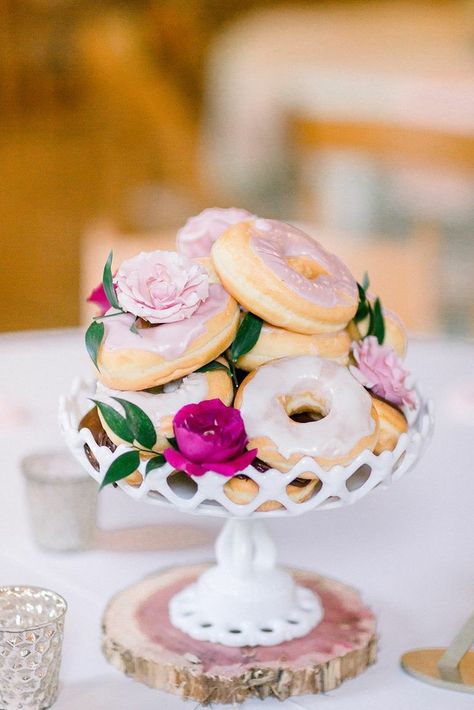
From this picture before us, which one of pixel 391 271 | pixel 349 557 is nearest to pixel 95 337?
pixel 349 557

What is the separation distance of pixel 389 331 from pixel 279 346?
0.15 m

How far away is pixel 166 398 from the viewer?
33.1 inches

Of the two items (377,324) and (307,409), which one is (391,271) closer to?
(377,324)

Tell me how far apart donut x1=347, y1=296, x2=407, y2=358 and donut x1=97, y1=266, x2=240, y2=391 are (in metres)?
0.15

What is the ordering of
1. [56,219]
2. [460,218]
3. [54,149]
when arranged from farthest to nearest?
[54,149], [56,219], [460,218]

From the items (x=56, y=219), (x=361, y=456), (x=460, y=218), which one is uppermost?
(x=361, y=456)

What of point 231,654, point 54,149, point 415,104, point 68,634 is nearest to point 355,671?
point 231,654

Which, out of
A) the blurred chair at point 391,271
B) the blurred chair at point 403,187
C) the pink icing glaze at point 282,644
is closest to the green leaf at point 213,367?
the pink icing glaze at point 282,644

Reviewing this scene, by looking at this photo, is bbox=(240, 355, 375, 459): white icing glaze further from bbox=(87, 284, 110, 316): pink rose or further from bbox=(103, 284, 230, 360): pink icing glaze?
bbox=(87, 284, 110, 316): pink rose

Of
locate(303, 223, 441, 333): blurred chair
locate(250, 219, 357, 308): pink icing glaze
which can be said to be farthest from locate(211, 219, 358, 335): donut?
locate(303, 223, 441, 333): blurred chair

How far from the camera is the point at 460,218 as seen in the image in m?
3.31

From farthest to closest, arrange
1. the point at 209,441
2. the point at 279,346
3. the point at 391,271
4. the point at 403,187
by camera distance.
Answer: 1. the point at 403,187
2. the point at 391,271
3. the point at 279,346
4. the point at 209,441

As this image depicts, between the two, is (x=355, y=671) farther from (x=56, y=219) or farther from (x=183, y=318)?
(x=56, y=219)

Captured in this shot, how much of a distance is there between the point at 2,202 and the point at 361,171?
167 cm
